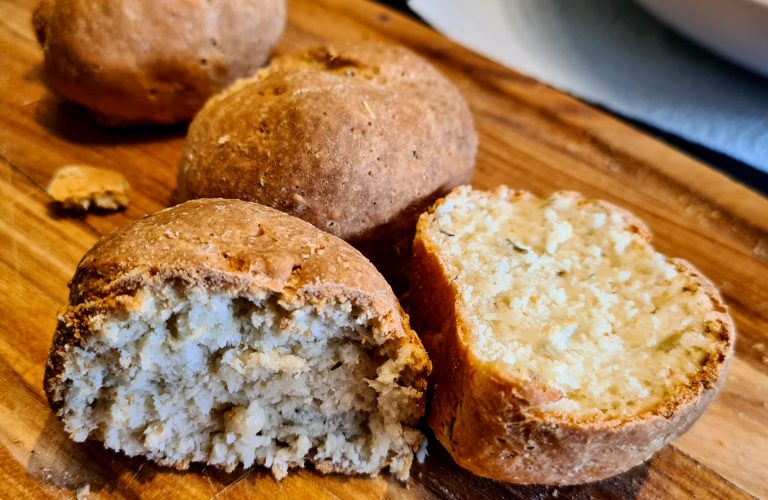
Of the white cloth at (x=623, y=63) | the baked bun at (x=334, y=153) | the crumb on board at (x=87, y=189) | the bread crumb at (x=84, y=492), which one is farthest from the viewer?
the white cloth at (x=623, y=63)

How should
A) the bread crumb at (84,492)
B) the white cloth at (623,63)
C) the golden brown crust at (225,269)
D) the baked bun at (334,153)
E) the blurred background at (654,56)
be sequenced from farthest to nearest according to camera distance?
the white cloth at (623,63) → the blurred background at (654,56) → the baked bun at (334,153) → the bread crumb at (84,492) → the golden brown crust at (225,269)

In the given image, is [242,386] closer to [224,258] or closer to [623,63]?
[224,258]

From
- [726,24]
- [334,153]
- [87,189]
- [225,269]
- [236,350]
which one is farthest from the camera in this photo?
[726,24]

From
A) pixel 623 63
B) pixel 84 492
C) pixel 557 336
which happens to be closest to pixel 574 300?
pixel 557 336

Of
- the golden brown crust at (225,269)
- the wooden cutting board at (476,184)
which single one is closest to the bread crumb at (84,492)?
the wooden cutting board at (476,184)

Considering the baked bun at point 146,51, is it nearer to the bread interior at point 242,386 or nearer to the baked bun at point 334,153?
the baked bun at point 334,153

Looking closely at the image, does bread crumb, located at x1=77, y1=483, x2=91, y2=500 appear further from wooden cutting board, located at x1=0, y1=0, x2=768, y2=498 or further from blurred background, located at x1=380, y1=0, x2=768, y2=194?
blurred background, located at x1=380, y1=0, x2=768, y2=194
